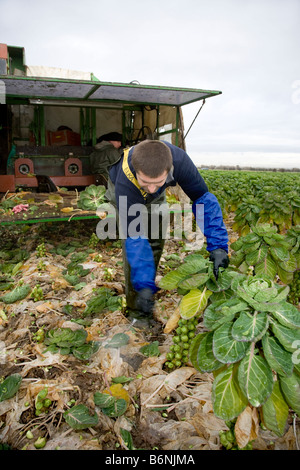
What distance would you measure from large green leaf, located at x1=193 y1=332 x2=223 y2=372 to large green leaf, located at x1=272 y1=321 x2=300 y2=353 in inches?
15.5

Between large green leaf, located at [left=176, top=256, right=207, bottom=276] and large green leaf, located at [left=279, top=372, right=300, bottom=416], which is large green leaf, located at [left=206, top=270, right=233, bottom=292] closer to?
large green leaf, located at [left=176, top=256, right=207, bottom=276]

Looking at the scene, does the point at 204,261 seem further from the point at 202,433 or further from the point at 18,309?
the point at 18,309

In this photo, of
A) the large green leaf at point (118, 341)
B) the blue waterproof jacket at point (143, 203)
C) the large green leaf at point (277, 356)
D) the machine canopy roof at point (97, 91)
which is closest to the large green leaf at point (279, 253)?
the blue waterproof jacket at point (143, 203)

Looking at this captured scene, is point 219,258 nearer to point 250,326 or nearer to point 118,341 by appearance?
point 250,326

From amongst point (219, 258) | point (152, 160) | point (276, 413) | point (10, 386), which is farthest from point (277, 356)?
point (10, 386)

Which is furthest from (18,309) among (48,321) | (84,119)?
(84,119)

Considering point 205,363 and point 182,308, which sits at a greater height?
point 182,308

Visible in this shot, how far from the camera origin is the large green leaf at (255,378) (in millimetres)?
1718

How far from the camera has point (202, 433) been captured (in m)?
2.28

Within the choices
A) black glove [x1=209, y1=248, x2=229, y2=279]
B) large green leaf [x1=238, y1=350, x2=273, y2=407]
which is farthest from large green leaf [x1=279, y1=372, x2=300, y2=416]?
black glove [x1=209, y1=248, x2=229, y2=279]

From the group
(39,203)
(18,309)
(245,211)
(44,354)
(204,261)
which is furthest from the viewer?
(39,203)

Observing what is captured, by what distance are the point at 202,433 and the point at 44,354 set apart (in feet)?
5.15

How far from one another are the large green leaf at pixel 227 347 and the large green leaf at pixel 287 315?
23 cm

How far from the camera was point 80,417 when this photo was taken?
2.36 metres
